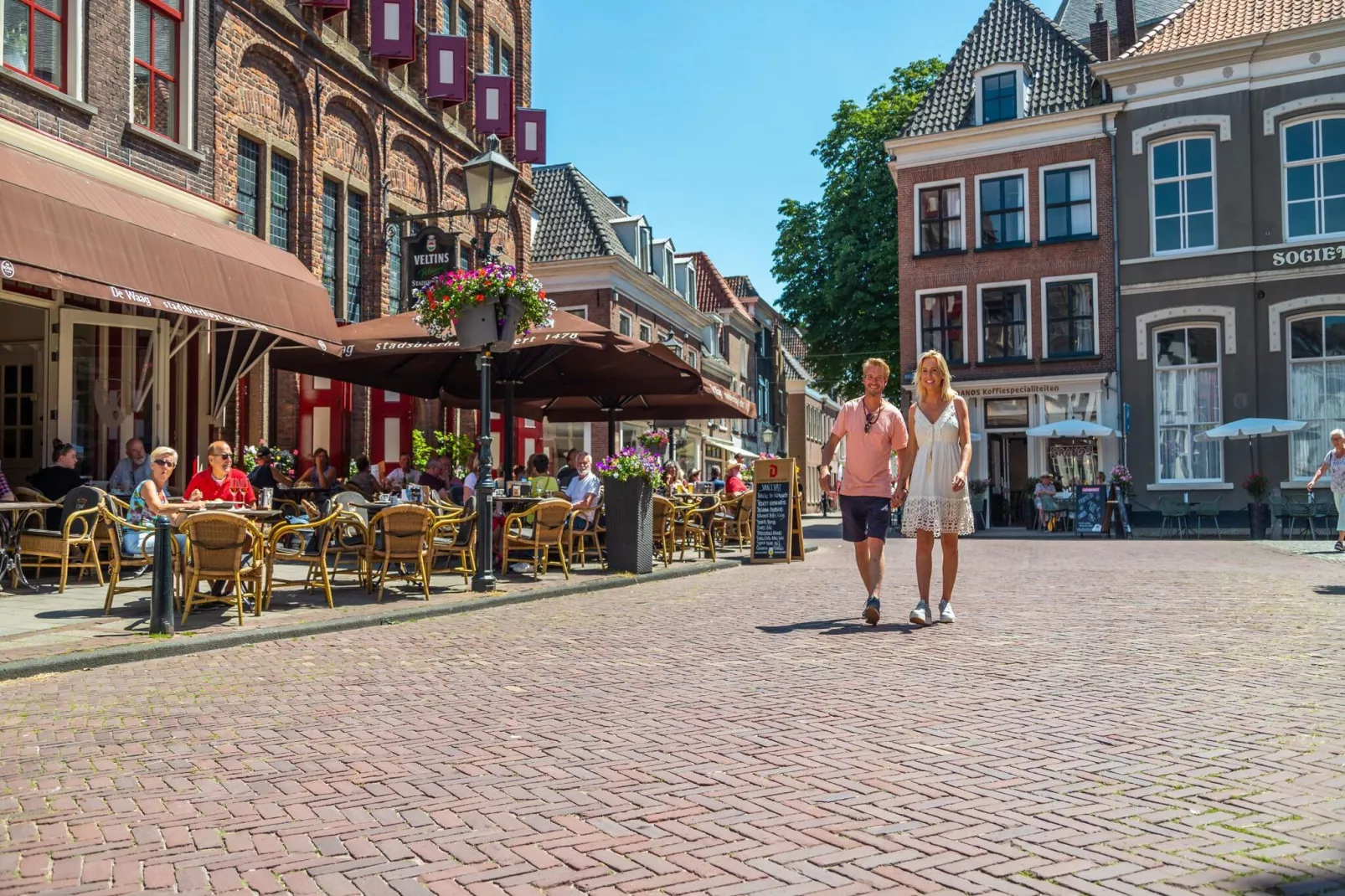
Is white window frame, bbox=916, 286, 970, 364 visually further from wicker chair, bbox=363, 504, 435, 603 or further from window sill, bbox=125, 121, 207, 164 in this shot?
wicker chair, bbox=363, 504, 435, 603

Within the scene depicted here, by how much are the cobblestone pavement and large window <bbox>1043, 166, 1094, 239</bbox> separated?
2393cm

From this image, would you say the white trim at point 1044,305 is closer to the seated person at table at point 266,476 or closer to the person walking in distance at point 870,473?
the seated person at table at point 266,476

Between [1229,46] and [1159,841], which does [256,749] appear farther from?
[1229,46]

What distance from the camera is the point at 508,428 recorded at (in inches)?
573

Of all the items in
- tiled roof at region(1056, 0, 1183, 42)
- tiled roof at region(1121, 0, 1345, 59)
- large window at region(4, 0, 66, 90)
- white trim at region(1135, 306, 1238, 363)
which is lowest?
white trim at region(1135, 306, 1238, 363)

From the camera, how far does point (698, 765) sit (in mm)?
4402

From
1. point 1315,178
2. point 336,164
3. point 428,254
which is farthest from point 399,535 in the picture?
point 1315,178

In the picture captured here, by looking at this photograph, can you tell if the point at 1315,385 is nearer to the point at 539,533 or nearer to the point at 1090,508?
the point at 1090,508

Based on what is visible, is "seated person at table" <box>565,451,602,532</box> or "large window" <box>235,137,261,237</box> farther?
"large window" <box>235,137,261,237</box>

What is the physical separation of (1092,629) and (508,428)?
8.20 metres

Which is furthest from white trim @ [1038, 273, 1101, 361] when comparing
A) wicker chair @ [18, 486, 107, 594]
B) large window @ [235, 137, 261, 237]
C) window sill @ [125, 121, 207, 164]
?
wicker chair @ [18, 486, 107, 594]

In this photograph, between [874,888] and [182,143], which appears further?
[182,143]

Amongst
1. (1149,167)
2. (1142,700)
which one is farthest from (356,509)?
(1149,167)

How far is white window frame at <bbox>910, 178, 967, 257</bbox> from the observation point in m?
31.8
